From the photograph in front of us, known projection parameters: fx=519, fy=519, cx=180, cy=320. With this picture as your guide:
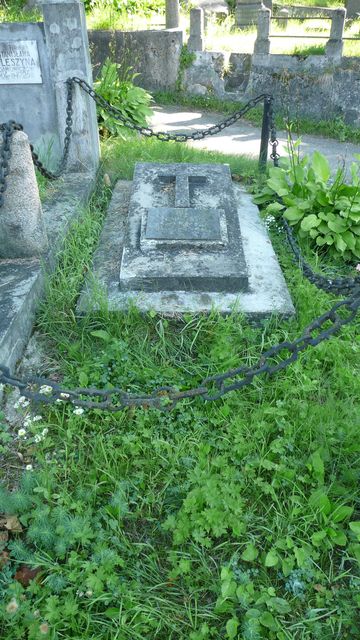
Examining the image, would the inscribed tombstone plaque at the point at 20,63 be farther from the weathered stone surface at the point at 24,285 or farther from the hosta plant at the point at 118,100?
the hosta plant at the point at 118,100

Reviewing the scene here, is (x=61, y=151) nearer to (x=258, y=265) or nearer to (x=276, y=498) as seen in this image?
(x=258, y=265)

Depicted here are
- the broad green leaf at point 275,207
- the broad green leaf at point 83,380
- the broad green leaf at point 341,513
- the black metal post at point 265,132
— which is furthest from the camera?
the black metal post at point 265,132

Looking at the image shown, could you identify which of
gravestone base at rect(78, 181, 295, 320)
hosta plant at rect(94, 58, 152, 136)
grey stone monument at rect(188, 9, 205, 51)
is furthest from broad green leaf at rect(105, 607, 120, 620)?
grey stone monument at rect(188, 9, 205, 51)

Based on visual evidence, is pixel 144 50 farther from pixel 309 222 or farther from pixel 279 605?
pixel 279 605

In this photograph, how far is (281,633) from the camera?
187cm

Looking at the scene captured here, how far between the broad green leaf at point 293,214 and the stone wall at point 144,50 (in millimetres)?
7512

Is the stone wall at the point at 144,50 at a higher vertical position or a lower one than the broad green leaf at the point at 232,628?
higher

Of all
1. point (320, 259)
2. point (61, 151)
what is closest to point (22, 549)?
point (320, 259)

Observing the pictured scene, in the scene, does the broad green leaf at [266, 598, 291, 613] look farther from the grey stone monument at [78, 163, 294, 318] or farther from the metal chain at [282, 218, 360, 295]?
the grey stone monument at [78, 163, 294, 318]

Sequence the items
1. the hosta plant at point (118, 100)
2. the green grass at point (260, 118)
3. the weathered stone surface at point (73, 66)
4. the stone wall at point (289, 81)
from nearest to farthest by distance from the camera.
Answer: the weathered stone surface at point (73, 66) → the hosta plant at point (118, 100) → the green grass at point (260, 118) → the stone wall at point (289, 81)

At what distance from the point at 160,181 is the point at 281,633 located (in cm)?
355

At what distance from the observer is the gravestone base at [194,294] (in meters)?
3.23

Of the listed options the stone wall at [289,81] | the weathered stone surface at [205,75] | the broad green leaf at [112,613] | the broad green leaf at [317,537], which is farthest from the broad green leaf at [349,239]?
the weathered stone surface at [205,75]

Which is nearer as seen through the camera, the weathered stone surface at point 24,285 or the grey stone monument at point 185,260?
the weathered stone surface at point 24,285
